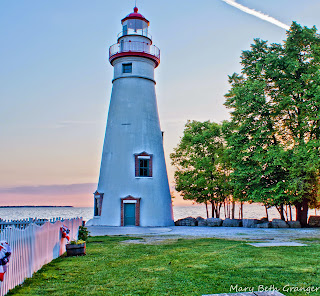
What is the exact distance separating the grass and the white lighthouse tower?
585 inches

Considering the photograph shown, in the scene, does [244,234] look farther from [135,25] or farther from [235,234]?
[135,25]

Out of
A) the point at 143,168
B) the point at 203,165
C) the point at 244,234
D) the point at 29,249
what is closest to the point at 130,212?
the point at 143,168

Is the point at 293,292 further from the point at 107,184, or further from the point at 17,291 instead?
the point at 107,184

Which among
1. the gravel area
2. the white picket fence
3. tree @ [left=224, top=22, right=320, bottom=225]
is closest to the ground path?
the gravel area

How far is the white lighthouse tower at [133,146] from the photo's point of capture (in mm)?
26219

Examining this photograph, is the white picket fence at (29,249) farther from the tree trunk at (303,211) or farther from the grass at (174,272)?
the tree trunk at (303,211)

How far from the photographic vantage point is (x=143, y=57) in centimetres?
2828

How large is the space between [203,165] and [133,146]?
7.06 metres

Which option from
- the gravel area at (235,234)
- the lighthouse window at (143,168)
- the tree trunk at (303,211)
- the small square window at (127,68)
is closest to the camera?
the gravel area at (235,234)

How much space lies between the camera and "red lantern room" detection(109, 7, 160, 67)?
28.3m

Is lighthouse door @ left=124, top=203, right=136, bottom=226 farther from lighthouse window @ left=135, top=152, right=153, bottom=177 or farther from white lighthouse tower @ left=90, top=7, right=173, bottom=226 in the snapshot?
lighthouse window @ left=135, top=152, right=153, bottom=177

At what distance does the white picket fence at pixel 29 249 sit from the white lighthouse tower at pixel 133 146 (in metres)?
15.2

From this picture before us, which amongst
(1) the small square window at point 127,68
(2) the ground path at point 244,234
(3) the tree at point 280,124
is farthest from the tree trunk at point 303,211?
→ (1) the small square window at point 127,68

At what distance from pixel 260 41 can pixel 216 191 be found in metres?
13.4
